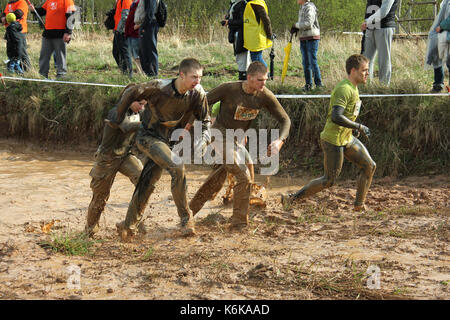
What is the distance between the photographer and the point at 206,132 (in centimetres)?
664

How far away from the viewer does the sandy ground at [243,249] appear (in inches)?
205

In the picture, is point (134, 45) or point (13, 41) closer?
point (134, 45)

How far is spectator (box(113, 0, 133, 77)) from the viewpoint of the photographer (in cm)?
1210

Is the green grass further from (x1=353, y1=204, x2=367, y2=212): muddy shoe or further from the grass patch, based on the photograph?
the grass patch

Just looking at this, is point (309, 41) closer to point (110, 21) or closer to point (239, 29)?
point (239, 29)

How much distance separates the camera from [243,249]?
641 centimetres

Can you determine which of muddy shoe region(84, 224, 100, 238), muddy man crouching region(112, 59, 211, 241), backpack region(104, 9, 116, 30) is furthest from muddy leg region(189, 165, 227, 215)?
backpack region(104, 9, 116, 30)

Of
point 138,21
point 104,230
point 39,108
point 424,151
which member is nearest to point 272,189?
point 424,151

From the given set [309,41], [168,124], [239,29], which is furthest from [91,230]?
[309,41]

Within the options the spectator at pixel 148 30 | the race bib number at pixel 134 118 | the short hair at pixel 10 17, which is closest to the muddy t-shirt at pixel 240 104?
the race bib number at pixel 134 118

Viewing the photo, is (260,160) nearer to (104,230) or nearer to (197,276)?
(104,230)

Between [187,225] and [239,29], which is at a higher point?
[239,29]

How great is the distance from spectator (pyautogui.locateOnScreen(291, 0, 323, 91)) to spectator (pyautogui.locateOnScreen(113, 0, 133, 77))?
3256mm

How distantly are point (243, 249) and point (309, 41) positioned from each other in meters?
5.21
